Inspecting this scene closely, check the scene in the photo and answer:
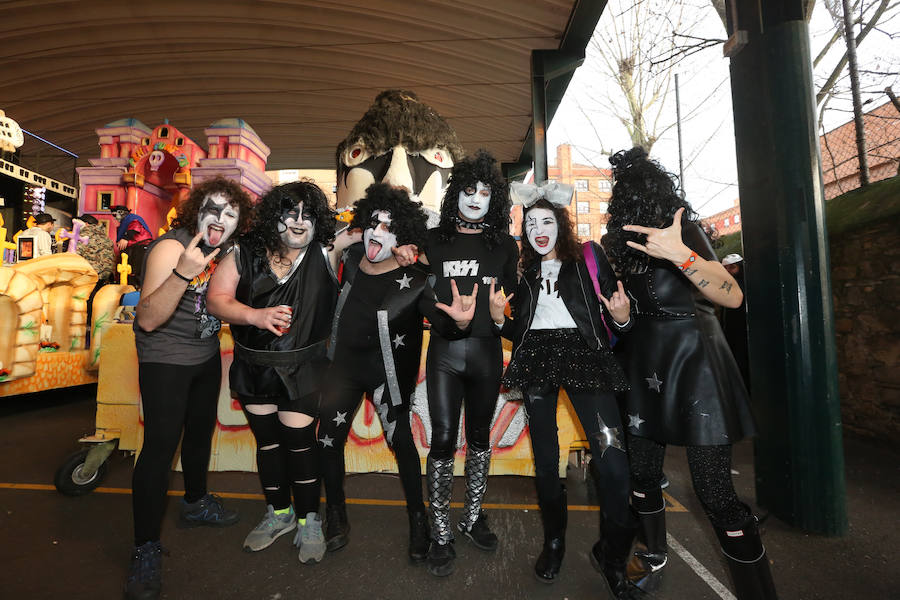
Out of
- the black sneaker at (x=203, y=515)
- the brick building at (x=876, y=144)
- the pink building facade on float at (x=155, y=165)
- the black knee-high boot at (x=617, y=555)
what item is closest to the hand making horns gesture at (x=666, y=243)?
the black knee-high boot at (x=617, y=555)

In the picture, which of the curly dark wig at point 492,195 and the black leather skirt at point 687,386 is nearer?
the black leather skirt at point 687,386

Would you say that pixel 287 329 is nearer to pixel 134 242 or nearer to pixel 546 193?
pixel 546 193

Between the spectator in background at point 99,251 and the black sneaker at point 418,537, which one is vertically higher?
the spectator in background at point 99,251

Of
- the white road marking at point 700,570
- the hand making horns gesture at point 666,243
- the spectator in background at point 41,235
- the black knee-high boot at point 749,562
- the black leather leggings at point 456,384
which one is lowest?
the white road marking at point 700,570

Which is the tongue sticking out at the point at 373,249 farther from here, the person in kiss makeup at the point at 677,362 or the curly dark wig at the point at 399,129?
the curly dark wig at the point at 399,129

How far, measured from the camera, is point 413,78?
24.2 feet

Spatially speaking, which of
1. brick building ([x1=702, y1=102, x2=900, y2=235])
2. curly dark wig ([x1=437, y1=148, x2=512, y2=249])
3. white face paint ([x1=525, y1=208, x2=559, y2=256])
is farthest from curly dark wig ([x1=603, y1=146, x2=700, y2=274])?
brick building ([x1=702, y1=102, x2=900, y2=235])

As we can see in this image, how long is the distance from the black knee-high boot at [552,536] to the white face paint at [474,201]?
1.43 metres

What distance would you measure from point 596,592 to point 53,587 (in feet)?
8.28

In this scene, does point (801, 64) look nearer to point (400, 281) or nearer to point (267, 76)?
point (400, 281)

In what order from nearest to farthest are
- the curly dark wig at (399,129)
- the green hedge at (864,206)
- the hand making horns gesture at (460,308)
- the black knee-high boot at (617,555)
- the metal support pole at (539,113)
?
the black knee-high boot at (617,555), the hand making horns gesture at (460,308), the green hedge at (864,206), the curly dark wig at (399,129), the metal support pole at (539,113)

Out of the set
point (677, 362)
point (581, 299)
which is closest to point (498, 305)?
point (581, 299)

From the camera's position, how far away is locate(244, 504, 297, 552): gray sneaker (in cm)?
248

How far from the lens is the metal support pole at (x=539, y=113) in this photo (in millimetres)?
6344
